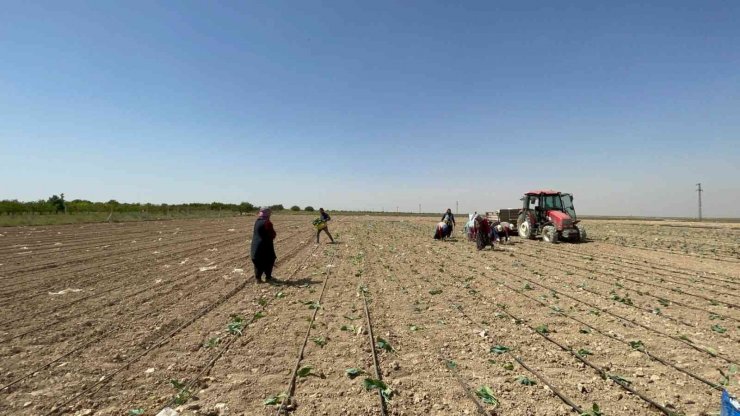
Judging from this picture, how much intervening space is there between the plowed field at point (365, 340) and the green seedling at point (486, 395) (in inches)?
1.4

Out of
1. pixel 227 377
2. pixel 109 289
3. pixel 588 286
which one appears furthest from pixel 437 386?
pixel 109 289

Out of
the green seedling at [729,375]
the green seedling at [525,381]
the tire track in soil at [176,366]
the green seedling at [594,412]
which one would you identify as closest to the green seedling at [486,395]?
the green seedling at [525,381]

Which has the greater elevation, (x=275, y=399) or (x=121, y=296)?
(x=121, y=296)

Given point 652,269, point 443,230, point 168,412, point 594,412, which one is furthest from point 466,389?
point 443,230

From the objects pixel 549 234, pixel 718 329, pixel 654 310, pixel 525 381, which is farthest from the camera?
pixel 549 234

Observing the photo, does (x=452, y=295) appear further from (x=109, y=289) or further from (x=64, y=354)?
(x=109, y=289)

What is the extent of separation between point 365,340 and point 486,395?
7.25ft

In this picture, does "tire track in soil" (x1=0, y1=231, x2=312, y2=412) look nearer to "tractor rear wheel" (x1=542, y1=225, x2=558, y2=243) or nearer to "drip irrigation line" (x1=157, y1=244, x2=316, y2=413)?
"drip irrigation line" (x1=157, y1=244, x2=316, y2=413)

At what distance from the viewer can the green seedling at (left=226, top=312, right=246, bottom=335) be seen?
20.5 feet

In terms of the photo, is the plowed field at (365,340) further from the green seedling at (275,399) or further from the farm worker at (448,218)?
the farm worker at (448,218)

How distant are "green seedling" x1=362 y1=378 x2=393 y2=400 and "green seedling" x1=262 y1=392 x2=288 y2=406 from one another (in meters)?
0.93

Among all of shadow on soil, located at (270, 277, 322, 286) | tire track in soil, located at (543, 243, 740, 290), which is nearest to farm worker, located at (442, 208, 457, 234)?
tire track in soil, located at (543, 243, 740, 290)

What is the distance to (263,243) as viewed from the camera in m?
9.91

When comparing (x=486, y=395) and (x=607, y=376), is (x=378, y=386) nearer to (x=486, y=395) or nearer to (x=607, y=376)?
(x=486, y=395)
